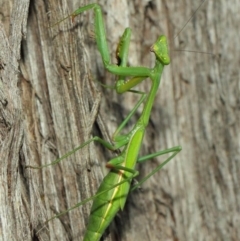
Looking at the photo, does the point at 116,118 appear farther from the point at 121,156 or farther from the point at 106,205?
the point at 106,205

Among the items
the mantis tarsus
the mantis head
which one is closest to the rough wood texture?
the mantis tarsus

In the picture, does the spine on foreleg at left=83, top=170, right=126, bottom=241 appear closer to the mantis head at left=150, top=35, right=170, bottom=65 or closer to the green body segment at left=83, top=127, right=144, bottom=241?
the green body segment at left=83, top=127, right=144, bottom=241

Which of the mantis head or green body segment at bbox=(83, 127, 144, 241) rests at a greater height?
the mantis head

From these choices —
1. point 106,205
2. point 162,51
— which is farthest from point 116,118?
point 106,205

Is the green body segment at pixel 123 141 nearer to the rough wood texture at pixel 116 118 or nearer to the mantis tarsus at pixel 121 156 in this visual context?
the mantis tarsus at pixel 121 156

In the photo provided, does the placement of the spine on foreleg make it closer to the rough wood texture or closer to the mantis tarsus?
the mantis tarsus

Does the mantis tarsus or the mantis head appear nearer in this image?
the mantis tarsus

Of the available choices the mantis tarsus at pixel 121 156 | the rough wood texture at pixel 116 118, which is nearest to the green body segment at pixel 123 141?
the mantis tarsus at pixel 121 156
